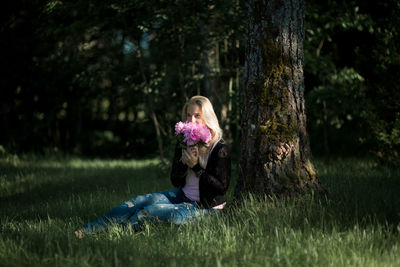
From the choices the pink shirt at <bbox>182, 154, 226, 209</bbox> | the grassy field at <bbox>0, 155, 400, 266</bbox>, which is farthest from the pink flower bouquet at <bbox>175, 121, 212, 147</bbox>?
the grassy field at <bbox>0, 155, 400, 266</bbox>

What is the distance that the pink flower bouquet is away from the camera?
395 centimetres

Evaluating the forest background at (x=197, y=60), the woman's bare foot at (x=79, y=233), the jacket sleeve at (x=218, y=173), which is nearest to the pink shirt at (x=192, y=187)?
the jacket sleeve at (x=218, y=173)

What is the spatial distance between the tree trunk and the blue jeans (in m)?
0.72

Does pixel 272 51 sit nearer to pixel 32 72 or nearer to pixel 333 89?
pixel 333 89

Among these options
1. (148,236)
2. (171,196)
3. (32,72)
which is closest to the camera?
(148,236)

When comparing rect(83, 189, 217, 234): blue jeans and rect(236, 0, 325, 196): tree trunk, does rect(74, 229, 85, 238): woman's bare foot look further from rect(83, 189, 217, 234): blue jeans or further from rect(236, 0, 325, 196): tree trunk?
rect(236, 0, 325, 196): tree trunk

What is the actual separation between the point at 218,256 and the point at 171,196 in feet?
4.90

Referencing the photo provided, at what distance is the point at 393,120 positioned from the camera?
734 centimetres

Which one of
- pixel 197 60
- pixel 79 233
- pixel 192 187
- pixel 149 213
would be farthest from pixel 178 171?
pixel 197 60

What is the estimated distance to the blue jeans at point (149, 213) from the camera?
399 cm

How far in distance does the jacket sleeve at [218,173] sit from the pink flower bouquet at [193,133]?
0.90ft

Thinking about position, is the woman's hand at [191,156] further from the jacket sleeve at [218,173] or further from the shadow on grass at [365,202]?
the shadow on grass at [365,202]

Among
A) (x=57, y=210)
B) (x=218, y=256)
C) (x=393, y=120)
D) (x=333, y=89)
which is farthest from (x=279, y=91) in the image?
(x=333, y=89)

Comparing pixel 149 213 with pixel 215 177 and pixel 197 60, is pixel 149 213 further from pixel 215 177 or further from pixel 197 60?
pixel 197 60
